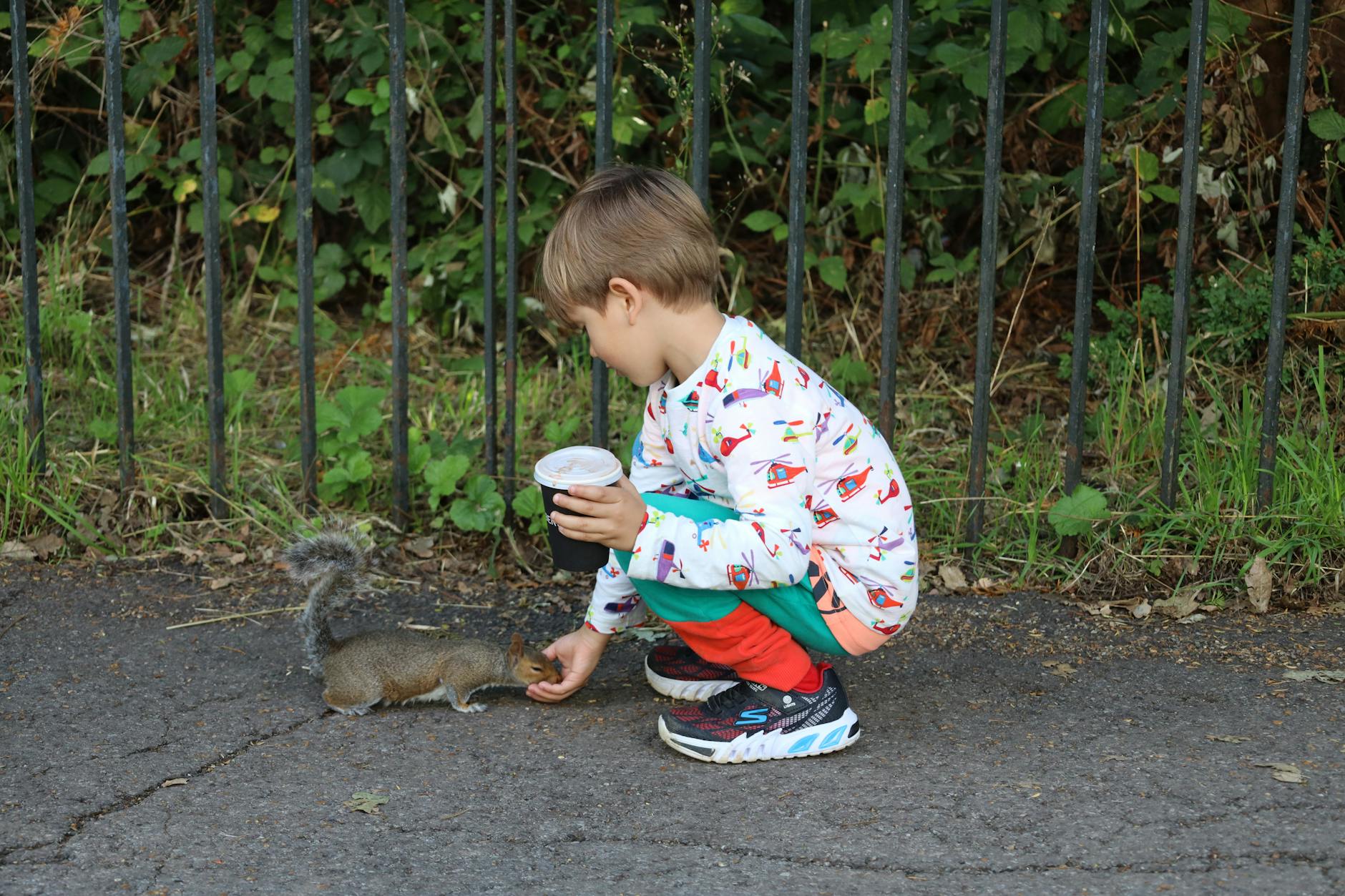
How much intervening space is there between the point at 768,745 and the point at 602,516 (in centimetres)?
58

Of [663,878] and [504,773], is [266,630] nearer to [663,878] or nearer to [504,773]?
[504,773]

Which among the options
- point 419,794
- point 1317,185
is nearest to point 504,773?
point 419,794

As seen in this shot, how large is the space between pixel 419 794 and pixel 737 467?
82 centimetres

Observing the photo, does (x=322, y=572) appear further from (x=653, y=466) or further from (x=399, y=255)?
(x=399, y=255)

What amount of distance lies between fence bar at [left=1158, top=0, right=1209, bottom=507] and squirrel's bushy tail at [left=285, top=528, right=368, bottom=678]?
79.3 inches

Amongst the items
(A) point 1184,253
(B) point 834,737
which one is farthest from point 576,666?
(A) point 1184,253

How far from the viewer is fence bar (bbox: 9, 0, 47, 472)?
3723 mm

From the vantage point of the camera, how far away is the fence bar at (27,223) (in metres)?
3.72

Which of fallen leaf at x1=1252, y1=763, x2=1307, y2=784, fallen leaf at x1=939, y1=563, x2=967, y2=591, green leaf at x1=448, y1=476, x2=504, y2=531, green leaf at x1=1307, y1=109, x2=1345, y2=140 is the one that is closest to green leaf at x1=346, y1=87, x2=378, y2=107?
green leaf at x1=448, y1=476, x2=504, y2=531

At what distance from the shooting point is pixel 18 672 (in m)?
3.11

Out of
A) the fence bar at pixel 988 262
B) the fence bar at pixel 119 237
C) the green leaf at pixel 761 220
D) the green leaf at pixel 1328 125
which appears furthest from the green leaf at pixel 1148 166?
the fence bar at pixel 119 237

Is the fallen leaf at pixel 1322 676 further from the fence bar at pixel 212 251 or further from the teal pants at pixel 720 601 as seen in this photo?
the fence bar at pixel 212 251

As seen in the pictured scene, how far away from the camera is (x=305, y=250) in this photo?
3.71m

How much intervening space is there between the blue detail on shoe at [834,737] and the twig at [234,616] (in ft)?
4.97
